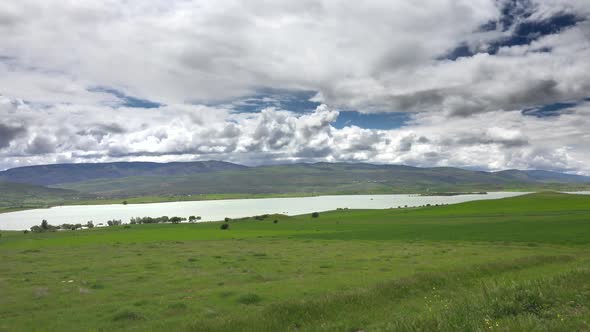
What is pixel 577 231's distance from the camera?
49094 millimetres

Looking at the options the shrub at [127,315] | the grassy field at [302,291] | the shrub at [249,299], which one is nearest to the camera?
the grassy field at [302,291]

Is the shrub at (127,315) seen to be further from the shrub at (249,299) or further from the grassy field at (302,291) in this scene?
the shrub at (249,299)

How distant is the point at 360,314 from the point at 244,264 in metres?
22.0

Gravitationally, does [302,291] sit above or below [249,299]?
below

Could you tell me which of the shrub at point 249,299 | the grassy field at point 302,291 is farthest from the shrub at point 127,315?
the shrub at point 249,299

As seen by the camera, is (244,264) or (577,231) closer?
(244,264)

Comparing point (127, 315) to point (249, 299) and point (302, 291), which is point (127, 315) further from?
point (302, 291)

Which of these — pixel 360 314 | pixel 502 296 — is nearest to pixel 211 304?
pixel 360 314

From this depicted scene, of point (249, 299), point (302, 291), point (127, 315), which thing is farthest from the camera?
point (302, 291)

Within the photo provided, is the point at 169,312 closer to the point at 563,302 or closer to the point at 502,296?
the point at 502,296

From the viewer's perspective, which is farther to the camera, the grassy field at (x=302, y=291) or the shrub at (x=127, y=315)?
the shrub at (x=127, y=315)

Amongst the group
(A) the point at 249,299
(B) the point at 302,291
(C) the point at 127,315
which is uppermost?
(C) the point at 127,315

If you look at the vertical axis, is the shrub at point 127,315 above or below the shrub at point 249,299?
above

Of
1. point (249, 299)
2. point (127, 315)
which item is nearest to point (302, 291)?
point (249, 299)
